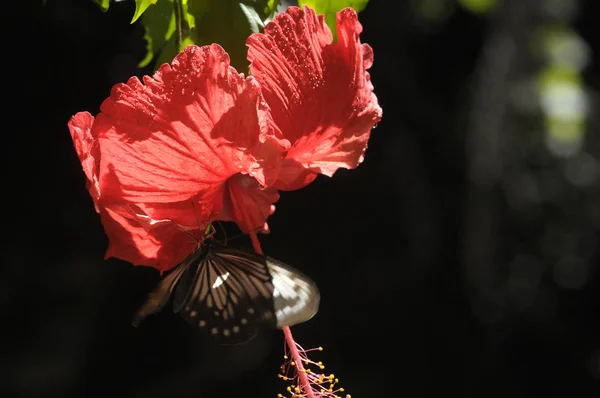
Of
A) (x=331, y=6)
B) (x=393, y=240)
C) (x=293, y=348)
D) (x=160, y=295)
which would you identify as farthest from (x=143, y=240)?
(x=393, y=240)

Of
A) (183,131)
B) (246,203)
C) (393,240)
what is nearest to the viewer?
(183,131)

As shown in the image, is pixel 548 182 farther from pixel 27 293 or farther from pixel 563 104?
pixel 27 293

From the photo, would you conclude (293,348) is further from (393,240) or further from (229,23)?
(393,240)

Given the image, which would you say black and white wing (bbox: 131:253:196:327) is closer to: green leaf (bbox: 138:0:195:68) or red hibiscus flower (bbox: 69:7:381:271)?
red hibiscus flower (bbox: 69:7:381:271)

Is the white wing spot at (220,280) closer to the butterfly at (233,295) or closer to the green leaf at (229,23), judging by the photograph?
the butterfly at (233,295)

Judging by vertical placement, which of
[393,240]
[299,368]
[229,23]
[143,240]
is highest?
[229,23]

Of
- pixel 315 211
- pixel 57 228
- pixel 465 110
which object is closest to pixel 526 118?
pixel 465 110
